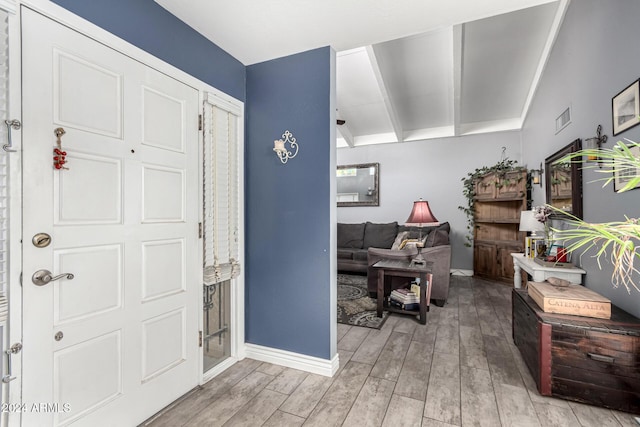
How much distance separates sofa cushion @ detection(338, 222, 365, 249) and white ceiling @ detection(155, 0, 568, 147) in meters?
1.90

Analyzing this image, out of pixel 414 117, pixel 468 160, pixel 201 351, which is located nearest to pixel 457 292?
pixel 468 160

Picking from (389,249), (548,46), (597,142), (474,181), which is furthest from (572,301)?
(474,181)

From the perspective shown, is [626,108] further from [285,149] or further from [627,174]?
[285,149]

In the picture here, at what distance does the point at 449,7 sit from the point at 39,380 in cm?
296

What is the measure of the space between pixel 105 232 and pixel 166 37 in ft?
4.22

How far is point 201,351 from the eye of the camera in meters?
2.10

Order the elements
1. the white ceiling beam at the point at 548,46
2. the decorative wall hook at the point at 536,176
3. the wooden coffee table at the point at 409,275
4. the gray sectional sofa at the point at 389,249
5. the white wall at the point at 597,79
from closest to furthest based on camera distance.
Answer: the white wall at the point at 597,79 < the white ceiling beam at the point at 548,46 < the wooden coffee table at the point at 409,275 < the gray sectional sofa at the point at 389,249 < the decorative wall hook at the point at 536,176

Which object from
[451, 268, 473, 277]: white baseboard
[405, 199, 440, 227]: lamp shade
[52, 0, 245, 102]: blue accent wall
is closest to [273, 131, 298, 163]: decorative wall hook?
[52, 0, 245, 102]: blue accent wall

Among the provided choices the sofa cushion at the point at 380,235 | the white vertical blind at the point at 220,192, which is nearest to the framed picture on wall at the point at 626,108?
the white vertical blind at the point at 220,192

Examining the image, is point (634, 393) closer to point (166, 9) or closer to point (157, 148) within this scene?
point (157, 148)

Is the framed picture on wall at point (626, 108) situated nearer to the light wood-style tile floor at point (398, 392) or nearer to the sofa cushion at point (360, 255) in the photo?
the light wood-style tile floor at point (398, 392)

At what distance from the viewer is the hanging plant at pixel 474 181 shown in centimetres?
476

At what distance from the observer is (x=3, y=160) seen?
47.0 inches

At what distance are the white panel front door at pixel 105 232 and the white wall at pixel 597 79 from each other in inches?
112
